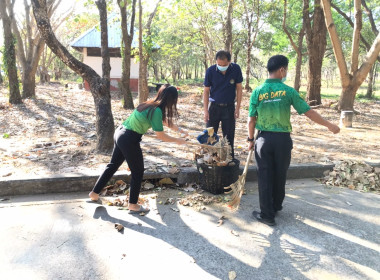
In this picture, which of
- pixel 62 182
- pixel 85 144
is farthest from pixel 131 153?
pixel 85 144

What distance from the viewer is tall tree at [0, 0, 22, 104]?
1202 cm

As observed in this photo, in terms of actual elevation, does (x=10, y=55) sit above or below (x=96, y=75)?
above

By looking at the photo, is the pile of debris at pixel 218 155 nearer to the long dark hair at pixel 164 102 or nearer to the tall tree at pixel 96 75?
the long dark hair at pixel 164 102

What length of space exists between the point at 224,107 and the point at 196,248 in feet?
7.72

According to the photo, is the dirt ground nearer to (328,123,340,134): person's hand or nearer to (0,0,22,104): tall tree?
(0,0,22,104): tall tree

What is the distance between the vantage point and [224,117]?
477 centimetres

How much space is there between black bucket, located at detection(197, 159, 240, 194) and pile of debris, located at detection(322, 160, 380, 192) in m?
1.77

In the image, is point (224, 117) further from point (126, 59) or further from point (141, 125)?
point (126, 59)

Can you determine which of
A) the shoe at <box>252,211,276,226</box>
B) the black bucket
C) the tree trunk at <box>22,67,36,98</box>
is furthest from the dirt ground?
the tree trunk at <box>22,67,36,98</box>

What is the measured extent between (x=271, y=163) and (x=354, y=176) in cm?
232

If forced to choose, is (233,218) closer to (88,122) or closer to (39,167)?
(39,167)

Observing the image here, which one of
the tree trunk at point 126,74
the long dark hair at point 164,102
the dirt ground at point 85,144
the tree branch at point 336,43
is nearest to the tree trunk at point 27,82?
the dirt ground at point 85,144

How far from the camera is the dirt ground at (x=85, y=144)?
5.05 m

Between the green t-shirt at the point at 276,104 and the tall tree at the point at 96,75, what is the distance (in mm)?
2953
